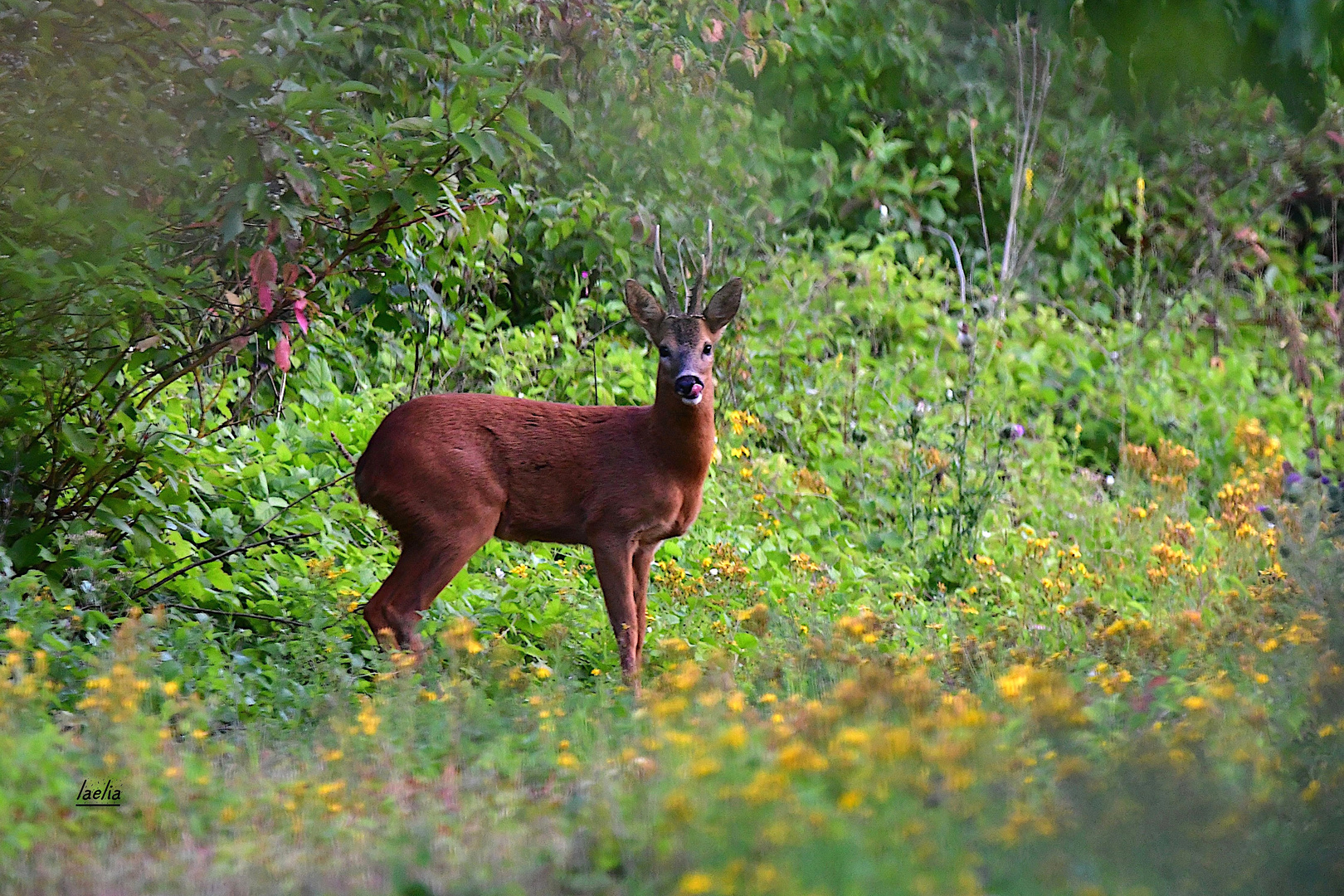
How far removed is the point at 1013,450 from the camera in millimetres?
9000

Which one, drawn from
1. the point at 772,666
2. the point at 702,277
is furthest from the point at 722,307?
the point at 772,666

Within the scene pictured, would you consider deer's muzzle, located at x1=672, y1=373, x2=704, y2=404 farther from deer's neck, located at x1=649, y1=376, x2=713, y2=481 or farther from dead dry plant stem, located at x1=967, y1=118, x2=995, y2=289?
dead dry plant stem, located at x1=967, y1=118, x2=995, y2=289

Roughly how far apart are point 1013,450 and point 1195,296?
3.76 m

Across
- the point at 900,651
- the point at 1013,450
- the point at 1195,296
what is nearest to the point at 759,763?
the point at 900,651

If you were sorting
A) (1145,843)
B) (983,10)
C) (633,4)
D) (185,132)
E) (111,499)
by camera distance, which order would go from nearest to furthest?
(1145,843)
(983,10)
(185,132)
(111,499)
(633,4)

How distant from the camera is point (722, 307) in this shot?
641 centimetres

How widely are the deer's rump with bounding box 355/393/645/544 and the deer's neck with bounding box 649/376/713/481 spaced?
12 cm

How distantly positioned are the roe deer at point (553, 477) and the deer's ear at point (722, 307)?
0.4 inches

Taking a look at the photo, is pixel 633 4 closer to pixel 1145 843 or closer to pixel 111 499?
pixel 111 499

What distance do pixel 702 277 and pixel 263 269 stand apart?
7.51ft

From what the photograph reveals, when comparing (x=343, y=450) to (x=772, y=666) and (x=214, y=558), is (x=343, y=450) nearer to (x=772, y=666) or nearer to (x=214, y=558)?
(x=214, y=558)

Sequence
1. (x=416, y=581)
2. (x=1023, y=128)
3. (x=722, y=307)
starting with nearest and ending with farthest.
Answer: (x=416, y=581) < (x=722, y=307) < (x=1023, y=128)

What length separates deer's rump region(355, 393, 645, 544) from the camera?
589cm

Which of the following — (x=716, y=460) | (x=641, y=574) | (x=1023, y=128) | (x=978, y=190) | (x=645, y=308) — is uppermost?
(x=1023, y=128)
